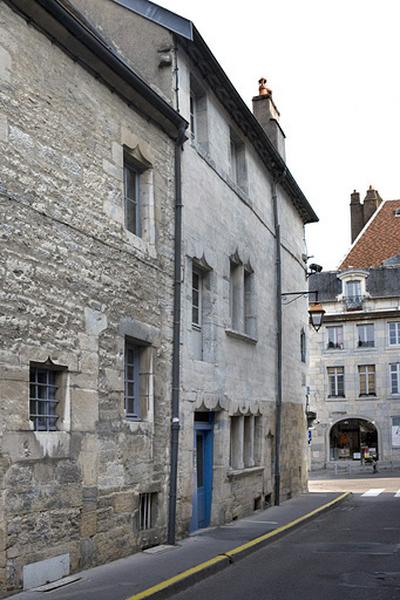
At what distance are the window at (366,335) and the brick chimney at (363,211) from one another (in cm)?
755

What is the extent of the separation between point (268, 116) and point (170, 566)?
13.5 m

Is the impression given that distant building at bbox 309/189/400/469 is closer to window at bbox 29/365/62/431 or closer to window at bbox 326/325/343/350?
window at bbox 326/325/343/350

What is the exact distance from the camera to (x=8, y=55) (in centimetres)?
778

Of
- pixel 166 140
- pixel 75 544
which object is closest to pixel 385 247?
pixel 166 140

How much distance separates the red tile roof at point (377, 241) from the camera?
43750 mm

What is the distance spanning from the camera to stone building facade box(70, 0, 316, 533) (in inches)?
476

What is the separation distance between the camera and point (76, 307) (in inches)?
343

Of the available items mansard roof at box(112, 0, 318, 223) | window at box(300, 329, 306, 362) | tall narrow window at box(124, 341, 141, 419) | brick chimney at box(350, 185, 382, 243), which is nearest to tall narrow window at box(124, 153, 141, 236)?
tall narrow window at box(124, 341, 141, 419)

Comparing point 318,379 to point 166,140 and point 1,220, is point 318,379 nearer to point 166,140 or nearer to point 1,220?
point 166,140

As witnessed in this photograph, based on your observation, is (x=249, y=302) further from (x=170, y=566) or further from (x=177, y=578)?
(x=177, y=578)

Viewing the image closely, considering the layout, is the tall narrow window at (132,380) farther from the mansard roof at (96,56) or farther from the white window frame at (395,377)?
the white window frame at (395,377)

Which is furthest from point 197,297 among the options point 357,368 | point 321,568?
point 357,368

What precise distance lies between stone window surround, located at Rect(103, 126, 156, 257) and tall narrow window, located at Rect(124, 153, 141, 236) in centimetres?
6

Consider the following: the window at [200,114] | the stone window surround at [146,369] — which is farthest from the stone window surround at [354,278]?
the stone window surround at [146,369]
